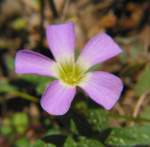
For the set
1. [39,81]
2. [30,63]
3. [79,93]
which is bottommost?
[39,81]

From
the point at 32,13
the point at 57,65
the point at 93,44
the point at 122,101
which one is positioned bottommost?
the point at 122,101

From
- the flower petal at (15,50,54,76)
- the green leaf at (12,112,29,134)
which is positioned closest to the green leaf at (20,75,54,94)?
the green leaf at (12,112,29,134)

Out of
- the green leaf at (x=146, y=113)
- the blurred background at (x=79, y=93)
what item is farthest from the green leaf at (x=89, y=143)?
the green leaf at (x=146, y=113)

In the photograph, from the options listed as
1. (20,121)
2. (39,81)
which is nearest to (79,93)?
(39,81)

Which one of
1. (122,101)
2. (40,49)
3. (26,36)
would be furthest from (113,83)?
(26,36)

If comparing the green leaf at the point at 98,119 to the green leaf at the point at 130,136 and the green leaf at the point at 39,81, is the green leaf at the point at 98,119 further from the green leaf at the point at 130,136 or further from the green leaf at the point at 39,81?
the green leaf at the point at 39,81

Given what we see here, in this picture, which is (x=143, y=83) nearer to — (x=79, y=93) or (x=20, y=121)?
(x=79, y=93)

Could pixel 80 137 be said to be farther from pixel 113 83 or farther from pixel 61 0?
pixel 61 0
